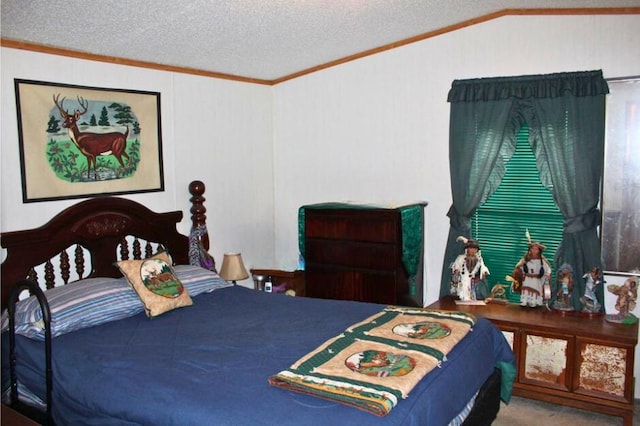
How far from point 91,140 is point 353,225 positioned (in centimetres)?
187

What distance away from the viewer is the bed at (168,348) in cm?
205

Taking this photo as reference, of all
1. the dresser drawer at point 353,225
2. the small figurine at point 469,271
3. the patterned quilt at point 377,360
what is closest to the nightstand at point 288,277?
the dresser drawer at point 353,225

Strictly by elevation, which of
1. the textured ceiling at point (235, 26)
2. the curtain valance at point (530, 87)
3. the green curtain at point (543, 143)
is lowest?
the green curtain at point (543, 143)

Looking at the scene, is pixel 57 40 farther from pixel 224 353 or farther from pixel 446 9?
pixel 446 9

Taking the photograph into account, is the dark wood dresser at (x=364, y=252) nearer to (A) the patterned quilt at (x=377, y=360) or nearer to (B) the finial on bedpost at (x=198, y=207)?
(B) the finial on bedpost at (x=198, y=207)

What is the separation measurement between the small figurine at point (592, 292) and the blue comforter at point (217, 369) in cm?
92

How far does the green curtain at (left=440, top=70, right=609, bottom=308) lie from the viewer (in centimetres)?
359

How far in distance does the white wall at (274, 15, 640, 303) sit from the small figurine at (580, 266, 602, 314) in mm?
1054

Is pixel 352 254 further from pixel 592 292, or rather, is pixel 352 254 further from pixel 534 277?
pixel 592 292

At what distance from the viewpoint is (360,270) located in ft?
13.3

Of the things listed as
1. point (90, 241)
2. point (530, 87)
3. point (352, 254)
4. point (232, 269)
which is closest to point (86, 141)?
point (90, 241)

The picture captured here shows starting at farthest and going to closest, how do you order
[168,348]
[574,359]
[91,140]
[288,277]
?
[288,277] < [91,140] < [574,359] < [168,348]

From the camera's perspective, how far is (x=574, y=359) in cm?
332

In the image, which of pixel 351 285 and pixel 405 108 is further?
pixel 405 108
